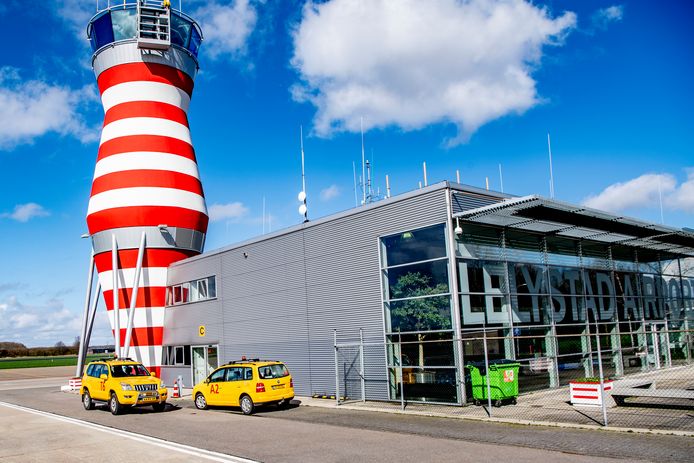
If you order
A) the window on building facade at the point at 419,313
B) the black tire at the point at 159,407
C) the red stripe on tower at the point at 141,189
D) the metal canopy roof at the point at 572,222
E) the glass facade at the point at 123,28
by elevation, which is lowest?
the black tire at the point at 159,407

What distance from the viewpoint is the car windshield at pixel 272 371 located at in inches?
783

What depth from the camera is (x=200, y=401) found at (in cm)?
2205

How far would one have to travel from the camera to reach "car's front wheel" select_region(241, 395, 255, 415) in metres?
19.7

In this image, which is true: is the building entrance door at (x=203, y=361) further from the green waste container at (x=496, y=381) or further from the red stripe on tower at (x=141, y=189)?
the green waste container at (x=496, y=381)

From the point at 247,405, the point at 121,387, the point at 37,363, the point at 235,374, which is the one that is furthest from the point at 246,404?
the point at 37,363

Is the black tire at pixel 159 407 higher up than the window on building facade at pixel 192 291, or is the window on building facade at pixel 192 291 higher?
the window on building facade at pixel 192 291

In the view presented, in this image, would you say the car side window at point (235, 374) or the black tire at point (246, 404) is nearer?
the black tire at point (246, 404)

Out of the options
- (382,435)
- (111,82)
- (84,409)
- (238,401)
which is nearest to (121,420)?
(238,401)

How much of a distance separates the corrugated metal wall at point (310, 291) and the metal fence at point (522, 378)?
1.82 feet

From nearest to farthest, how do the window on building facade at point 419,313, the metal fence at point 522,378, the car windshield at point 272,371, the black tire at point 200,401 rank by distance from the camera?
the metal fence at point 522,378 < the window on building facade at point 419,313 < the car windshield at point 272,371 < the black tire at point 200,401

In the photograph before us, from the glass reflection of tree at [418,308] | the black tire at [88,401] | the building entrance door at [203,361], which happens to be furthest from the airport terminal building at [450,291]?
the black tire at [88,401]

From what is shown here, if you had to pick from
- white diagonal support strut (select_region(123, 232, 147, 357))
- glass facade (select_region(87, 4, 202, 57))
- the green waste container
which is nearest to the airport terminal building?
the green waste container

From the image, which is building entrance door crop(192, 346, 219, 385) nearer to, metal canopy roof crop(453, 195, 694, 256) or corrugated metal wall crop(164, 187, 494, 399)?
corrugated metal wall crop(164, 187, 494, 399)

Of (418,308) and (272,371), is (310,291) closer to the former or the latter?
(272,371)
